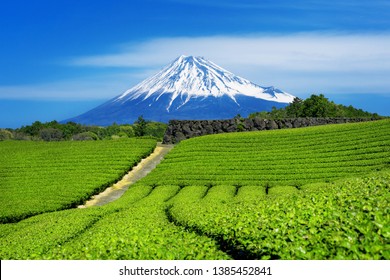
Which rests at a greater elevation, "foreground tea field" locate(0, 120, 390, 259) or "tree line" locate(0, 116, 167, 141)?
"tree line" locate(0, 116, 167, 141)

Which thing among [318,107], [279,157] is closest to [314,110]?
[318,107]

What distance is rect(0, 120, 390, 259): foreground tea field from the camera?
443 inches

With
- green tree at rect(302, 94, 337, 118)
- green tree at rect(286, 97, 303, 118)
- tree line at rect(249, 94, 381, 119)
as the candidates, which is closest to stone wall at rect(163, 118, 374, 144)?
tree line at rect(249, 94, 381, 119)

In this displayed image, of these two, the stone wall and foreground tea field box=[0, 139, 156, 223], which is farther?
the stone wall

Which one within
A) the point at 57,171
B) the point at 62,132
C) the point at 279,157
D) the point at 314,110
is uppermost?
the point at 314,110

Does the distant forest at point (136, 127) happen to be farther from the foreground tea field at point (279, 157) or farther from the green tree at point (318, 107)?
the foreground tea field at point (279, 157)

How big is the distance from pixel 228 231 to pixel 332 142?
2864 cm

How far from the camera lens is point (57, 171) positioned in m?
40.1

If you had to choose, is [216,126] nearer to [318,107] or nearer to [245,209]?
[245,209]

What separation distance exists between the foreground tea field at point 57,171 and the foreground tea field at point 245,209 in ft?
8.94

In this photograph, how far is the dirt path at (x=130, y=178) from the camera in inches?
1346

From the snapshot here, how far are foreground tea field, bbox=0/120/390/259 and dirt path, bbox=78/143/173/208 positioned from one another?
134 cm

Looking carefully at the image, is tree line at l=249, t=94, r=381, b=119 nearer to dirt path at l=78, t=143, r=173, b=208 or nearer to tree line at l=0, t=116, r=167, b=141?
tree line at l=0, t=116, r=167, b=141

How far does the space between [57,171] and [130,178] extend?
5.81 meters
